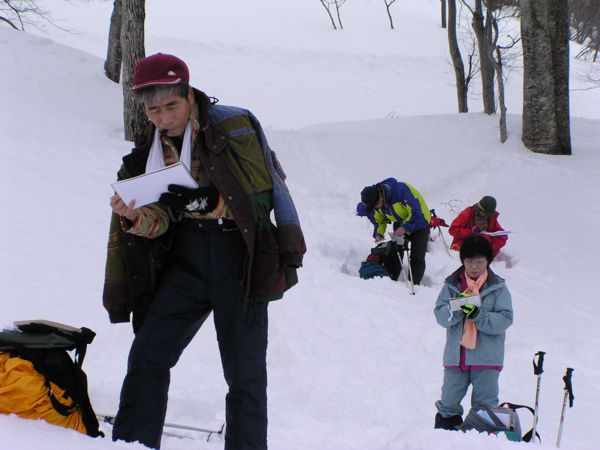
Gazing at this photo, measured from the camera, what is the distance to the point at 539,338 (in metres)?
Result: 7.16

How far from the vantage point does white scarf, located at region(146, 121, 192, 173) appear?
315cm

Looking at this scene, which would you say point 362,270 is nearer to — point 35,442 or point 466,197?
point 466,197

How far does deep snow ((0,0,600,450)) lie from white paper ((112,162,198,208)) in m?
0.96

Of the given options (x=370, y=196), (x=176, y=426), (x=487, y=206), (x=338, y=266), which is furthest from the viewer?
(x=338, y=266)

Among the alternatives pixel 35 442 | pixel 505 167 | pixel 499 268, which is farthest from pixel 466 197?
pixel 35 442

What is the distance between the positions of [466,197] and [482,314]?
Answer: 6.85 meters

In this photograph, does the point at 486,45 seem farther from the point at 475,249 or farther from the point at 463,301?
the point at 463,301

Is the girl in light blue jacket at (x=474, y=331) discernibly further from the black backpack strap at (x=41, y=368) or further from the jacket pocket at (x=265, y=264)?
the black backpack strap at (x=41, y=368)

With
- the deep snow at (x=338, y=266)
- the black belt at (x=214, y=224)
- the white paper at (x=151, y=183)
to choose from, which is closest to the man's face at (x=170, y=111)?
the white paper at (x=151, y=183)

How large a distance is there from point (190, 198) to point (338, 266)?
6134mm

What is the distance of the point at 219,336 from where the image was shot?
3.29 metres

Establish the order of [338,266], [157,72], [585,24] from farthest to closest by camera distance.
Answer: [585,24], [338,266], [157,72]

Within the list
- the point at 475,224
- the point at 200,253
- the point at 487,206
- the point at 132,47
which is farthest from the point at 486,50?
the point at 200,253

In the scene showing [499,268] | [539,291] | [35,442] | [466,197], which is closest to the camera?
[35,442]
